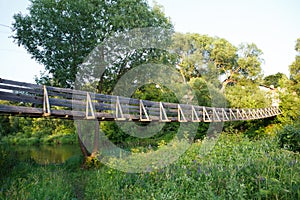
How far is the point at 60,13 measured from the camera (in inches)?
376

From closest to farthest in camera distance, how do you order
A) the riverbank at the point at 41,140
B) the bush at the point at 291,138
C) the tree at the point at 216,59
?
the bush at the point at 291,138, the tree at the point at 216,59, the riverbank at the point at 41,140

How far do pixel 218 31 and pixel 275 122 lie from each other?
1333cm

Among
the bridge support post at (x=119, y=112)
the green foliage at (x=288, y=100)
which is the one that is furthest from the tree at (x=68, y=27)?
the green foliage at (x=288, y=100)

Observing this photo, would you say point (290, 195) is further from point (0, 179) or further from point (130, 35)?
point (130, 35)

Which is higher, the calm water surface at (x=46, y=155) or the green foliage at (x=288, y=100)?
the green foliage at (x=288, y=100)

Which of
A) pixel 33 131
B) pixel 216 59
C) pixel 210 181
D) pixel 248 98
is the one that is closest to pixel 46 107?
pixel 210 181

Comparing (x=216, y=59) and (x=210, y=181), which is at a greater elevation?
(x=216, y=59)

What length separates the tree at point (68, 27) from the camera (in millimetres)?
9430

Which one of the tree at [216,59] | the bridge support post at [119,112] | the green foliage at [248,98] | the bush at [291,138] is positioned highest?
the tree at [216,59]

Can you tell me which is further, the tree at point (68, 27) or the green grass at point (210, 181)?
the tree at point (68, 27)

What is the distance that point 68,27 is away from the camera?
9.47 metres

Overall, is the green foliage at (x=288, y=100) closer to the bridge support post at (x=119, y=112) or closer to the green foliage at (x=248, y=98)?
the green foliage at (x=248, y=98)

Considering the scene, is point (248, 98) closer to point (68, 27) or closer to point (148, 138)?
point (148, 138)

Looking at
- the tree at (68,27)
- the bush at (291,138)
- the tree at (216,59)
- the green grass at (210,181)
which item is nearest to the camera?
the green grass at (210,181)
